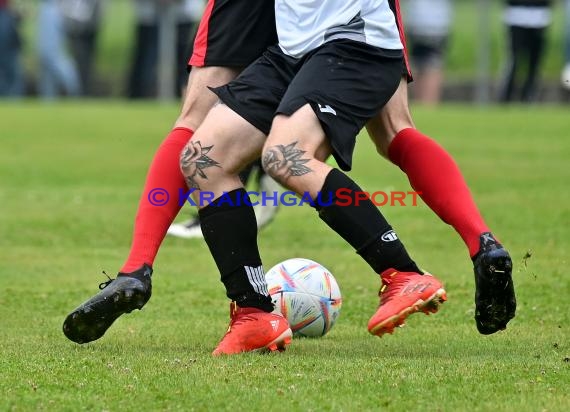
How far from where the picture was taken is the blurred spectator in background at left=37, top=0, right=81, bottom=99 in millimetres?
21062

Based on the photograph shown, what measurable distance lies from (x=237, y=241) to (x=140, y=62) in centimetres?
1659

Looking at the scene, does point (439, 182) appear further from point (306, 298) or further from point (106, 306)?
point (106, 306)

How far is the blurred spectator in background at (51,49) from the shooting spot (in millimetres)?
21062

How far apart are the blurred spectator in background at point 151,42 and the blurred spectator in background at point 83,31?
802 mm

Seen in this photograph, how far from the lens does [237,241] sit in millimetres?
5562

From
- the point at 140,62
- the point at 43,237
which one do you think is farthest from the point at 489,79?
the point at 43,237

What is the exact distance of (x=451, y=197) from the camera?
5.63 meters

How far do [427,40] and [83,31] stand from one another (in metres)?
6.20

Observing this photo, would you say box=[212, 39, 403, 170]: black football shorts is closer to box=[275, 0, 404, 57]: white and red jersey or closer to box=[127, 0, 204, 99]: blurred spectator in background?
box=[275, 0, 404, 57]: white and red jersey

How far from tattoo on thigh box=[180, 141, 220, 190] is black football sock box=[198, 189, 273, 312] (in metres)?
0.13

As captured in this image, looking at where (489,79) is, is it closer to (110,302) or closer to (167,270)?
(167,270)

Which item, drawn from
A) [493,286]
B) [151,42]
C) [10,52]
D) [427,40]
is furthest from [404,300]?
[10,52]

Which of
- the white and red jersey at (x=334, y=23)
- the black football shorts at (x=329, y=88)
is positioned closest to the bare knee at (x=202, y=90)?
the black football shorts at (x=329, y=88)

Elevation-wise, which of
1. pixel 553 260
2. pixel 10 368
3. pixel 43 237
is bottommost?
pixel 43 237
